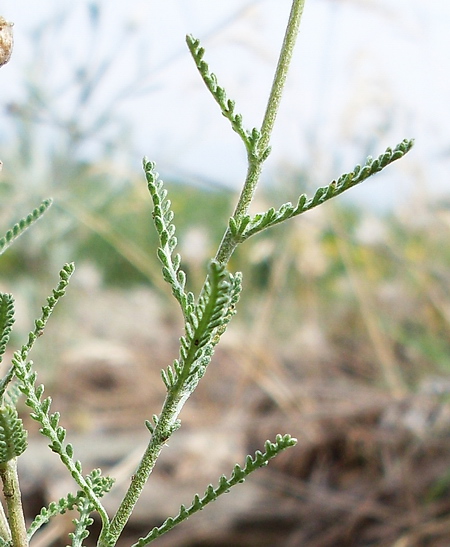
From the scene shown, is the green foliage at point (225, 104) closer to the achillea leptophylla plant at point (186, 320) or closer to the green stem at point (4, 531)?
the achillea leptophylla plant at point (186, 320)

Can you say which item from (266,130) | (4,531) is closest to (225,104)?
(266,130)

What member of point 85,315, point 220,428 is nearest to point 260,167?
point 220,428

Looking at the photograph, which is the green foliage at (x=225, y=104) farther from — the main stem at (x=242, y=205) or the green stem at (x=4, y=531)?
the green stem at (x=4, y=531)

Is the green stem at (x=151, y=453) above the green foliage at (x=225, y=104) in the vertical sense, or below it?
below

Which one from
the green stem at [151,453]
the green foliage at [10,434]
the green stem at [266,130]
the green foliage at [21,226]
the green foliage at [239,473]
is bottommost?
the green foliage at [239,473]

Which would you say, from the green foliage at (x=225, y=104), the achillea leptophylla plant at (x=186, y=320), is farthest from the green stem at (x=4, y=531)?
the green foliage at (x=225, y=104)

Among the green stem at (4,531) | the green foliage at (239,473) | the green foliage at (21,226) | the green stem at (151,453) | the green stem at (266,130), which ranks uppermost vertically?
the green foliage at (21,226)

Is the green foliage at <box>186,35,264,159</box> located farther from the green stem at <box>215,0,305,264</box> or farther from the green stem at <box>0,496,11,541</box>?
the green stem at <box>0,496,11,541</box>

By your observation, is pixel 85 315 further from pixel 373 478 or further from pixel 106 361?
pixel 373 478
